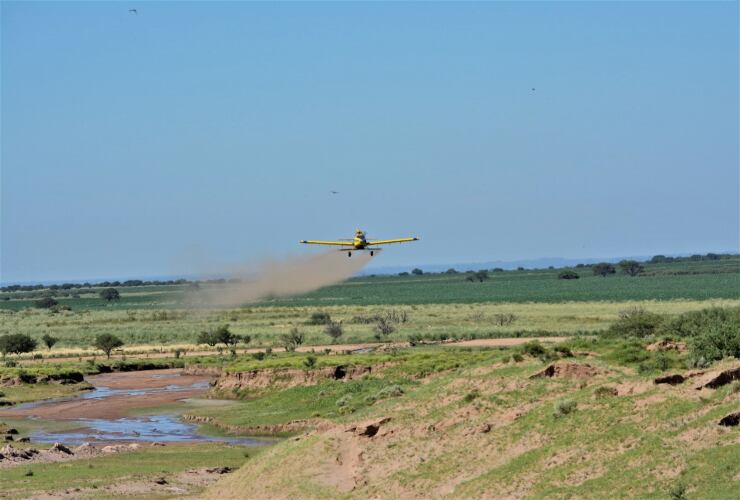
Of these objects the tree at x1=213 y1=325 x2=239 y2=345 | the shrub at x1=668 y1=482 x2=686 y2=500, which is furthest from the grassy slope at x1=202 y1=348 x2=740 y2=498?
the tree at x1=213 y1=325 x2=239 y2=345

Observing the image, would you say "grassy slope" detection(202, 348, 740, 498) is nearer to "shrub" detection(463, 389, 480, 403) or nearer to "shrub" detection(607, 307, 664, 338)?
"shrub" detection(463, 389, 480, 403)

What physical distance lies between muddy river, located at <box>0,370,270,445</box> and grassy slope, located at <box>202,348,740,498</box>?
640 inches

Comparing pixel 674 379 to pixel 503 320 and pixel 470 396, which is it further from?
pixel 503 320

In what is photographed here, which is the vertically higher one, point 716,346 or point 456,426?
point 716,346

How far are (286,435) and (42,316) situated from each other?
13326 centimetres

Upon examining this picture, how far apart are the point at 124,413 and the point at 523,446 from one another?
38308 millimetres

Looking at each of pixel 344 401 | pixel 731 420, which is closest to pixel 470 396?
pixel 731 420

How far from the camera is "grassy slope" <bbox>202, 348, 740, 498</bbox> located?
28516 mm

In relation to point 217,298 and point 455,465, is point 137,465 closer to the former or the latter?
point 455,465

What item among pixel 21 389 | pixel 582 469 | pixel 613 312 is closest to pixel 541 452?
pixel 582 469

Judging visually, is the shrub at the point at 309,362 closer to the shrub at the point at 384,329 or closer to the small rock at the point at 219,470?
the small rock at the point at 219,470

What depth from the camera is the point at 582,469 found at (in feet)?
99.1

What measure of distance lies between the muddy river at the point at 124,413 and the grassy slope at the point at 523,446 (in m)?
16.3

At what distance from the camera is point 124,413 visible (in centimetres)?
6719
